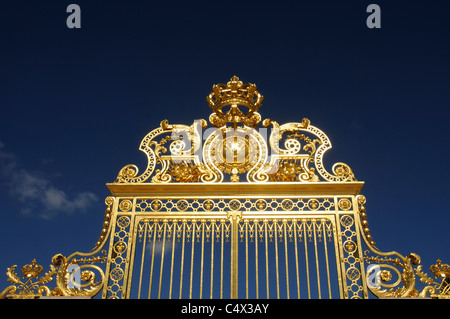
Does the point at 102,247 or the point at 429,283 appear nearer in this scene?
the point at 429,283

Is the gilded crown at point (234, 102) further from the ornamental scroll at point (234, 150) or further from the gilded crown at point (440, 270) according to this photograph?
the gilded crown at point (440, 270)

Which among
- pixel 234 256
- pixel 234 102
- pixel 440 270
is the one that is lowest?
pixel 440 270

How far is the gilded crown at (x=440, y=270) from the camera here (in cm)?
499

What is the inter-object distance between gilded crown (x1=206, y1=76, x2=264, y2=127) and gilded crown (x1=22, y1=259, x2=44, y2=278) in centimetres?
→ 307

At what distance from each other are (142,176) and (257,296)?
7.45 ft

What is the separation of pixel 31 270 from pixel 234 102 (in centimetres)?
355

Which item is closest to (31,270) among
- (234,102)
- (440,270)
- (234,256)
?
(234,256)

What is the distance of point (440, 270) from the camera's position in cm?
502

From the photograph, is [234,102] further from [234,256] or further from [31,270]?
[31,270]
